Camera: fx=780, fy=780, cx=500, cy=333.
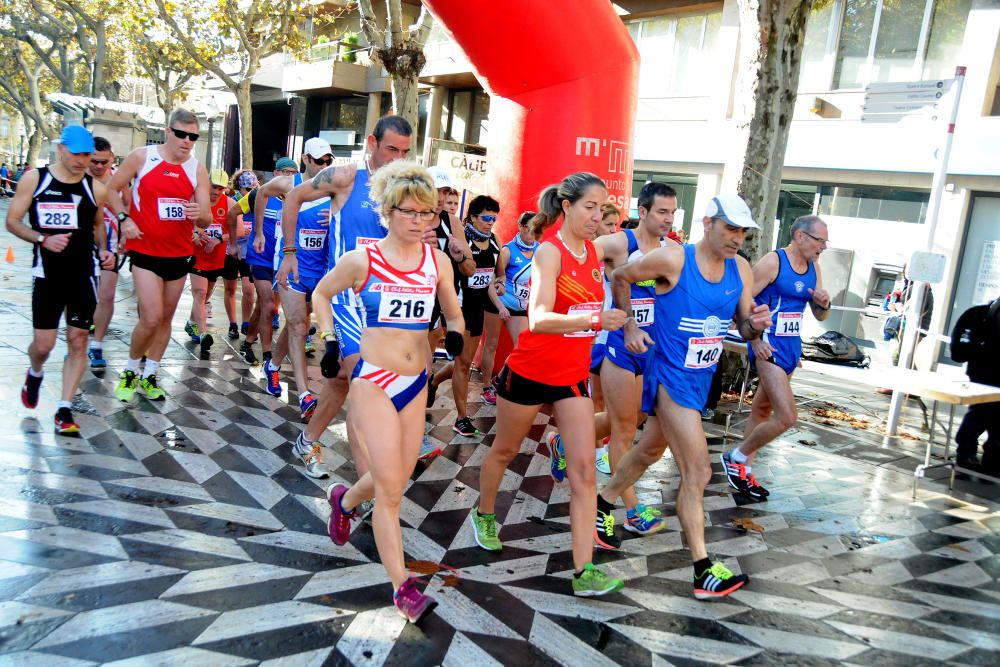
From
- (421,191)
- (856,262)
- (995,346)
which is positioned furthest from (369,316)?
(856,262)

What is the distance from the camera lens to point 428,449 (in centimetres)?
571

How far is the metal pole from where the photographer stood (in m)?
7.65

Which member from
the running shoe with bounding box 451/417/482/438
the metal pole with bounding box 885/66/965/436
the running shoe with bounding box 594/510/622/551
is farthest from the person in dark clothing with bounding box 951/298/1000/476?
the running shoe with bounding box 451/417/482/438

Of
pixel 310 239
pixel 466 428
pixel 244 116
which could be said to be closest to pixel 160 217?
pixel 310 239

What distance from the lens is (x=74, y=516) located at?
4125 mm

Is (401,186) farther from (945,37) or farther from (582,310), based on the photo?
(945,37)

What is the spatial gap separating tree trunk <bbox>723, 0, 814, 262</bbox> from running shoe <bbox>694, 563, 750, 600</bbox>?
5655mm

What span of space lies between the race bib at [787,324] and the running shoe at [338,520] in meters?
3.47

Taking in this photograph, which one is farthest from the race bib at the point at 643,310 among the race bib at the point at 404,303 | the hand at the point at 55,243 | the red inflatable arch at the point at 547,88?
the hand at the point at 55,243

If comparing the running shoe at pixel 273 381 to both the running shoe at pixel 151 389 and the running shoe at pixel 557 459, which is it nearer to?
the running shoe at pixel 151 389

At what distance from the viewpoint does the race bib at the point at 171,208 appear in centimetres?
622

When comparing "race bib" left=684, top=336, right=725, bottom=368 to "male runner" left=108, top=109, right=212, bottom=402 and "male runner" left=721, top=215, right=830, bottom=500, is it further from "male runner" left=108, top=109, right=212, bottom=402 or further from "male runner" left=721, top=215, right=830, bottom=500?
"male runner" left=108, top=109, right=212, bottom=402

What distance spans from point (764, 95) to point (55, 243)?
23.7 ft

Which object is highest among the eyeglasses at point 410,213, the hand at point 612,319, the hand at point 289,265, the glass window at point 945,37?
the glass window at point 945,37
